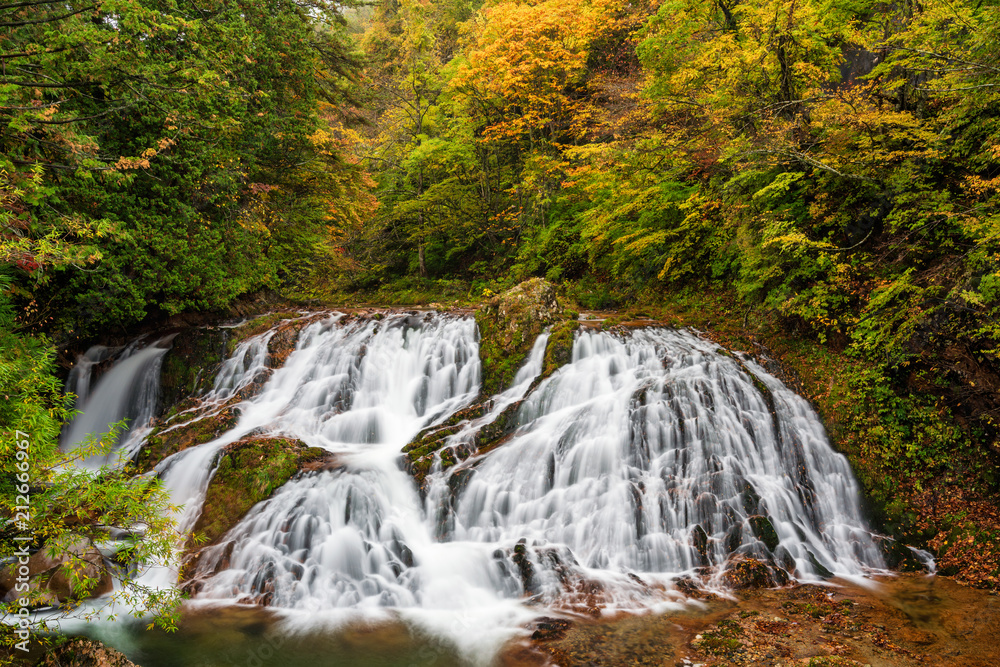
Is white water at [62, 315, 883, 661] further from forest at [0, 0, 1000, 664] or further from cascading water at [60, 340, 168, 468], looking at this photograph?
cascading water at [60, 340, 168, 468]

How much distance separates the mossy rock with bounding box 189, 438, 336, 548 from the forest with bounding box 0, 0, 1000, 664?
70 cm

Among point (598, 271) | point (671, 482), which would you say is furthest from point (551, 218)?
point (671, 482)

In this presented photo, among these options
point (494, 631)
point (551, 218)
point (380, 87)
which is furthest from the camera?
point (380, 87)

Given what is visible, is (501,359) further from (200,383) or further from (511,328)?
(200,383)

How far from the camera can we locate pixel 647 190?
1154 cm

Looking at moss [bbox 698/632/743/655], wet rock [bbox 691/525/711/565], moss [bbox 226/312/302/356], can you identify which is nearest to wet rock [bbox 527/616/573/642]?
moss [bbox 698/632/743/655]

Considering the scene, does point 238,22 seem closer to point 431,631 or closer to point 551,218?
point 551,218

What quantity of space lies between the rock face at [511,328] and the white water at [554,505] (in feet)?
1.92

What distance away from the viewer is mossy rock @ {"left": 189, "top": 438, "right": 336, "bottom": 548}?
22.9ft

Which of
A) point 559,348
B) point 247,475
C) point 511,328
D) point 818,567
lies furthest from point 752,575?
point 247,475

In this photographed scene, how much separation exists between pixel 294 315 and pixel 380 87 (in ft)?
40.4

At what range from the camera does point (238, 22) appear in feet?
32.3

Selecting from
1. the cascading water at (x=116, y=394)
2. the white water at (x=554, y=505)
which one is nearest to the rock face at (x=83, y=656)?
the white water at (x=554, y=505)

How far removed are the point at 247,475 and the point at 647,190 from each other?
1046cm
